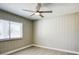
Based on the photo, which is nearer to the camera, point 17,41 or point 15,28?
point 15,28

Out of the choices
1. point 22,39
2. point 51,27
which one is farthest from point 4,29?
point 51,27

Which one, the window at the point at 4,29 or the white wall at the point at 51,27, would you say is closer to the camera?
the window at the point at 4,29

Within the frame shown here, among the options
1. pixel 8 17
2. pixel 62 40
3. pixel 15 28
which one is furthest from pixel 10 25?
pixel 62 40

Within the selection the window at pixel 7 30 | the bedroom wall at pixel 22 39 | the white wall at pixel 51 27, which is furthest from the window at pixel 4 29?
the white wall at pixel 51 27

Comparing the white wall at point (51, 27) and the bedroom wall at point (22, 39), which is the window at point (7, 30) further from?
the white wall at point (51, 27)

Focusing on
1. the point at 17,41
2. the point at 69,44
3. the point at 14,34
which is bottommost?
the point at 69,44

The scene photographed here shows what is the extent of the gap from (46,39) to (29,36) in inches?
15.1

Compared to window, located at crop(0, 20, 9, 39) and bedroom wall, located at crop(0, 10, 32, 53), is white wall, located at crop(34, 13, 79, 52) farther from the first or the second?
window, located at crop(0, 20, 9, 39)

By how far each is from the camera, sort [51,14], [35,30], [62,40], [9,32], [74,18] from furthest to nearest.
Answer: [62,40], [74,18], [35,30], [51,14], [9,32]

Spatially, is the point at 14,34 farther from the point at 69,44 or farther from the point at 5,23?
the point at 69,44

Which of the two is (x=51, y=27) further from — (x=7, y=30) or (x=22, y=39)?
(x=7, y=30)

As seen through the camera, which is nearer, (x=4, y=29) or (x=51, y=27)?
(x=4, y=29)

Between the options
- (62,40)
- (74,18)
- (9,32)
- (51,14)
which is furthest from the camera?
(62,40)

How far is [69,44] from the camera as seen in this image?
2018 mm
